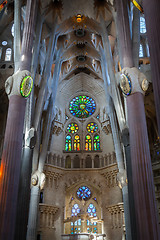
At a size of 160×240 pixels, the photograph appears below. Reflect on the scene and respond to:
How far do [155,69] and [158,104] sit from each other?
3.54 feet

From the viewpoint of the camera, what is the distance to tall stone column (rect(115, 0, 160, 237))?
357 inches

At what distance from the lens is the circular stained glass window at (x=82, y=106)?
27.3 metres

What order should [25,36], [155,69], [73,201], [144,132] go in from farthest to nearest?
[73,201] → [25,36] → [144,132] → [155,69]

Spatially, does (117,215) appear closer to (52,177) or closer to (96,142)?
(52,177)

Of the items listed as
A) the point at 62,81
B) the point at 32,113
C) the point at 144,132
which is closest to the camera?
the point at 144,132

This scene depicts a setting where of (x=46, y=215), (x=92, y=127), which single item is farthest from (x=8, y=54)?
(x=46, y=215)

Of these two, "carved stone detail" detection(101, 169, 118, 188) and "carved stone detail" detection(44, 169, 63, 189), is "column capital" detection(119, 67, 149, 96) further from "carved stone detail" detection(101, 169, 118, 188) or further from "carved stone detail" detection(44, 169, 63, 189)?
"carved stone detail" detection(44, 169, 63, 189)

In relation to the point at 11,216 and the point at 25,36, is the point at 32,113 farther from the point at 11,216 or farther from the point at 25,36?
the point at 11,216

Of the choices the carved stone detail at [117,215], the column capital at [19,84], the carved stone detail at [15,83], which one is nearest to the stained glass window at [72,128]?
the carved stone detail at [117,215]

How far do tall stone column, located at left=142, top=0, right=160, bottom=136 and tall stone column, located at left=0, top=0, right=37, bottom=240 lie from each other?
6.62 meters

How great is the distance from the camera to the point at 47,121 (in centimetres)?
2147

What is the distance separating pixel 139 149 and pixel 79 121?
1661 centimetres

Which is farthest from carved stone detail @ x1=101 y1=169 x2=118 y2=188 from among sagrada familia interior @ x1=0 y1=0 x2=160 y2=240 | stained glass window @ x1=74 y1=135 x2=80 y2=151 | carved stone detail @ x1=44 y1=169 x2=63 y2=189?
carved stone detail @ x1=44 y1=169 x2=63 y2=189

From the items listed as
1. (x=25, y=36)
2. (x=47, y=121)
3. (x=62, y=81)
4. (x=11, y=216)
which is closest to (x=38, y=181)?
(x=47, y=121)
